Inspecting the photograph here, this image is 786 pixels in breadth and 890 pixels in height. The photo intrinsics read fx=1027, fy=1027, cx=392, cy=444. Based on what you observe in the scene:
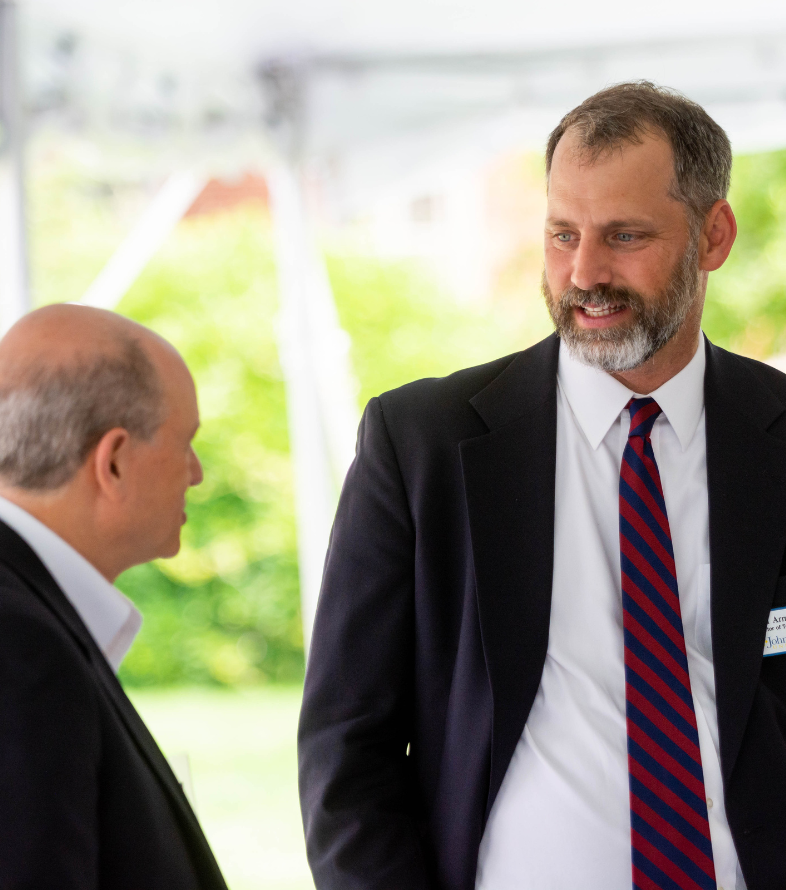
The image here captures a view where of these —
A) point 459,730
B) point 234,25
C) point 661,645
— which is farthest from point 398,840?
point 234,25

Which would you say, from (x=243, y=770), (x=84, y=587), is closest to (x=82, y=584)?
(x=84, y=587)

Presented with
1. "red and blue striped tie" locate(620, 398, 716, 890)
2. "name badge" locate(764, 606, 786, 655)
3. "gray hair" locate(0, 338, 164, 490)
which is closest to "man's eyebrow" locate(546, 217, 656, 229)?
"red and blue striped tie" locate(620, 398, 716, 890)

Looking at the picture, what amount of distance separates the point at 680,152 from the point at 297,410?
286 centimetres

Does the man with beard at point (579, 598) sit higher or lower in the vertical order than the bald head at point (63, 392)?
lower

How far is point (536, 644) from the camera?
146 centimetres

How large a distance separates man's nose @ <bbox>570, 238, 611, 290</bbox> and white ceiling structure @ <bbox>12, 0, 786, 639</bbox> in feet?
4.80

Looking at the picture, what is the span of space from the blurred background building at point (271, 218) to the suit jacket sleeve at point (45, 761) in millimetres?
1866

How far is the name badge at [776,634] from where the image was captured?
153 cm

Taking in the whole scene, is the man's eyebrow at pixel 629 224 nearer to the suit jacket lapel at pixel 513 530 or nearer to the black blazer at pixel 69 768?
the suit jacket lapel at pixel 513 530

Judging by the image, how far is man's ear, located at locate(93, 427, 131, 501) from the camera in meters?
1.18

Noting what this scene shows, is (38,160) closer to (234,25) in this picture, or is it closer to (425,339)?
(425,339)

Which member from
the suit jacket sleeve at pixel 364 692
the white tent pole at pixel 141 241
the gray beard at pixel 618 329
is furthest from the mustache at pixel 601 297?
the white tent pole at pixel 141 241

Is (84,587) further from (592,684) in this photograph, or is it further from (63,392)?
(592,684)

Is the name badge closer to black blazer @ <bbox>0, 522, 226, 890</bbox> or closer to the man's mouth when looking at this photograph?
the man's mouth
